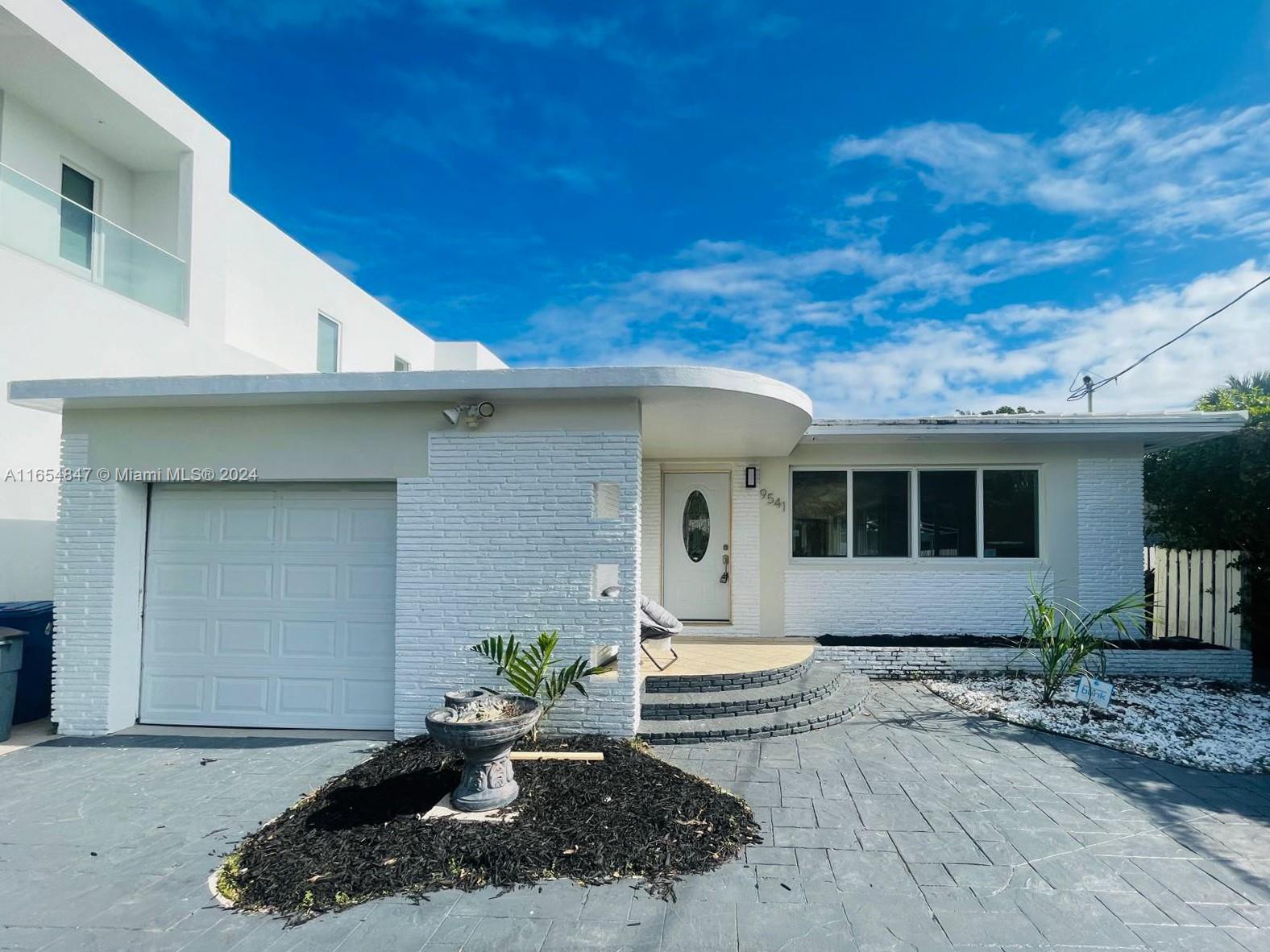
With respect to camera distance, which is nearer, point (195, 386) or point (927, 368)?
point (195, 386)

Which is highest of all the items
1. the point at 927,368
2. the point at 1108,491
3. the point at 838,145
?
the point at 838,145

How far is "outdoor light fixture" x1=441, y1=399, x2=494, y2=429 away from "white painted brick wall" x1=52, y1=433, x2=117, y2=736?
328 centimetres

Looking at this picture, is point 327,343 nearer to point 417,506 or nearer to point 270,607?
point 270,607

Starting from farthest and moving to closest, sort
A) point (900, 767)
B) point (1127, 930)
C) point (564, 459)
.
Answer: point (564, 459)
point (900, 767)
point (1127, 930)

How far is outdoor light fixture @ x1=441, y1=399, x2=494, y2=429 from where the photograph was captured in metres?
5.32

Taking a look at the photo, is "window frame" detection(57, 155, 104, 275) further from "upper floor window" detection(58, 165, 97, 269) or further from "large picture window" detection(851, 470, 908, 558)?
"large picture window" detection(851, 470, 908, 558)

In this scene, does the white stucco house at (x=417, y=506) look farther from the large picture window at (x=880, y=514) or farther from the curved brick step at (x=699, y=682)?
the curved brick step at (x=699, y=682)

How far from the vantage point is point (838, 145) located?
9.13 m

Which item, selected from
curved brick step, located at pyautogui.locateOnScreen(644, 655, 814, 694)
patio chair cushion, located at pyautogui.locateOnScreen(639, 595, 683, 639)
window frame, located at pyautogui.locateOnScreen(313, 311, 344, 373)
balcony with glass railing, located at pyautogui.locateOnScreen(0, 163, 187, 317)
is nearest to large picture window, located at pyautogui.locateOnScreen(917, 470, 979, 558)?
curved brick step, located at pyautogui.locateOnScreen(644, 655, 814, 694)

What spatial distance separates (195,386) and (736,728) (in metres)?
5.27

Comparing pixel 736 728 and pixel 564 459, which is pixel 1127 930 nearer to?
pixel 736 728

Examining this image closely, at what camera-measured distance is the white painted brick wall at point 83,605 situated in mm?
5703

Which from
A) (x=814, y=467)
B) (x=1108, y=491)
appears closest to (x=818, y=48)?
(x=814, y=467)

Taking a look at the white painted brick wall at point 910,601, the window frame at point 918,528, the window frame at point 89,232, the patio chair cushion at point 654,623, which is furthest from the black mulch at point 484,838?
the window frame at point 89,232
